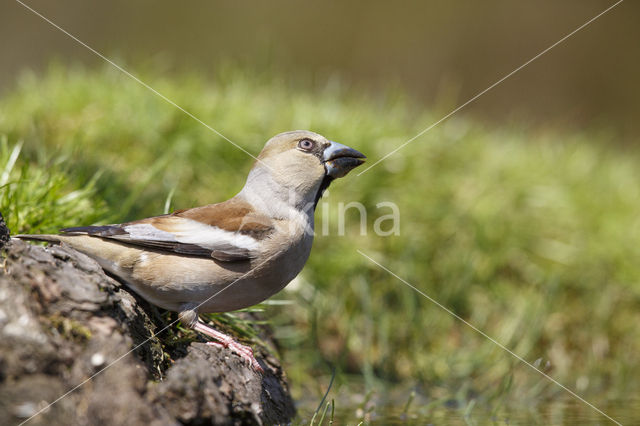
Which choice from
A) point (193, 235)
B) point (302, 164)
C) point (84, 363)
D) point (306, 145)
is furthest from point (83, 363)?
point (306, 145)

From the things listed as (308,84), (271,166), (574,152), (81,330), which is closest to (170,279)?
(81,330)

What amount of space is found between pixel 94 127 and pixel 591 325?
5424mm

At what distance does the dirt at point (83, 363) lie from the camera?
8.32 feet

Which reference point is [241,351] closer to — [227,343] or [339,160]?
[227,343]

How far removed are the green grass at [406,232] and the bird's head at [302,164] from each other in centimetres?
129

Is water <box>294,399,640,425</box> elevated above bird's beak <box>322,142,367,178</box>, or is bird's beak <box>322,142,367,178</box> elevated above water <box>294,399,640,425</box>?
bird's beak <box>322,142,367,178</box>

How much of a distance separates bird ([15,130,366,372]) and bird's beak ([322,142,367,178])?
1.62 ft

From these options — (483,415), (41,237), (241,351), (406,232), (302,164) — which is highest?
(302,164)

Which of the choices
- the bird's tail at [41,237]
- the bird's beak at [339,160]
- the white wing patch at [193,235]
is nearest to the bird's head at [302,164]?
the bird's beak at [339,160]

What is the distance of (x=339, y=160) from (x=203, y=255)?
118 centimetres

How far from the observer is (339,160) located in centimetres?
432

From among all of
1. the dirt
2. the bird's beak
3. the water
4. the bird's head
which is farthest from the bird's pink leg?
the bird's beak

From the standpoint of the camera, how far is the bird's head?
4.24 meters

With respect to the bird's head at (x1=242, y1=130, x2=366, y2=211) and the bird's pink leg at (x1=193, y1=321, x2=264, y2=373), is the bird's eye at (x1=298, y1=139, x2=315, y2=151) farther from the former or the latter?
the bird's pink leg at (x1=193, y1=321, x2=264, y2=373)
